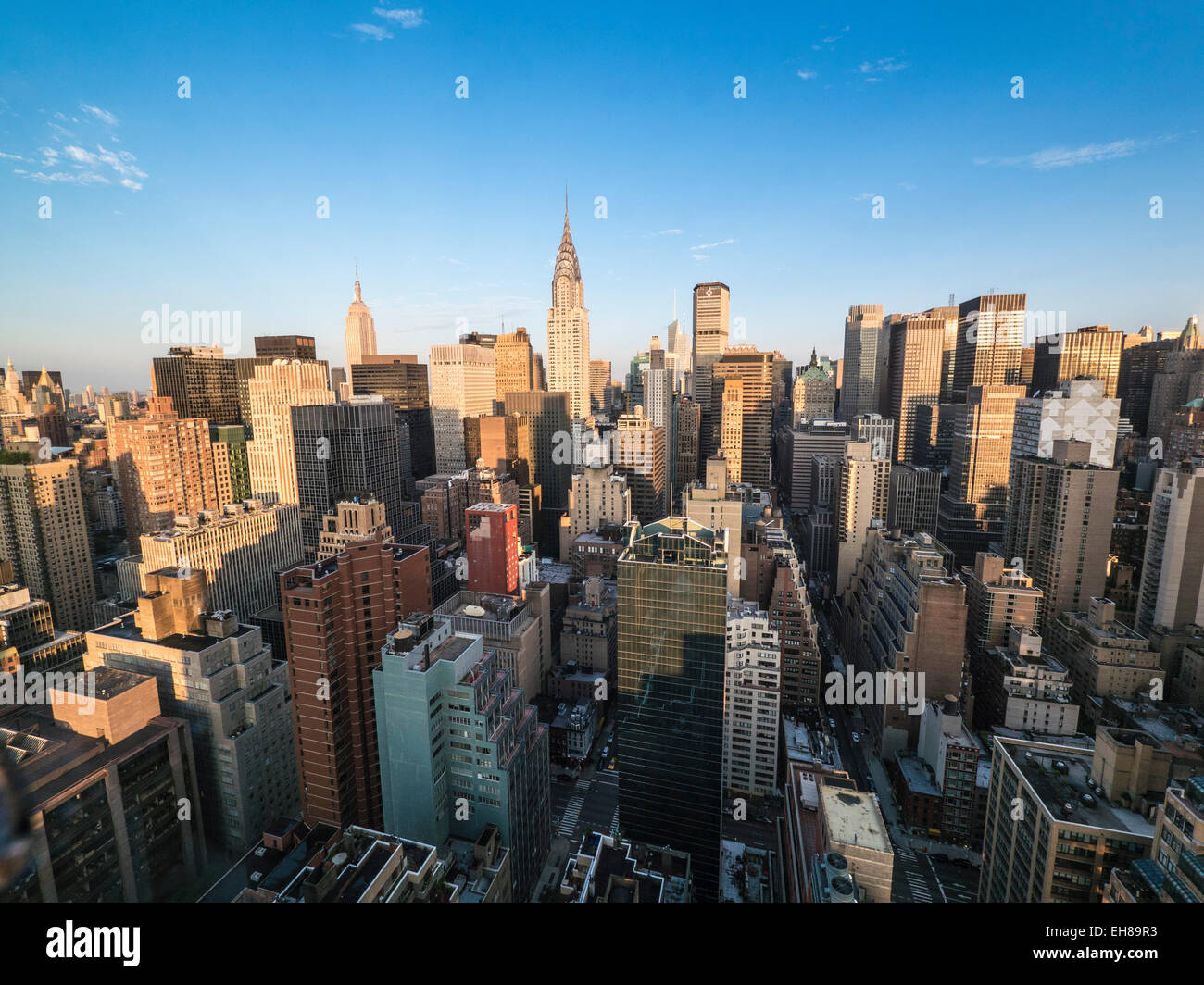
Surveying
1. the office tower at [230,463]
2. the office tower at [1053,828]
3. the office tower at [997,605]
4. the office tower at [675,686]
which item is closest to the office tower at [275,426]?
the office tower at [230,463]

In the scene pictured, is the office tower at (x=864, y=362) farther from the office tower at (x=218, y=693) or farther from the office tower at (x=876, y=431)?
the office tower at (x=218, y=693)

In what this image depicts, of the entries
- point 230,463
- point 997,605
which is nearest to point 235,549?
point 230,463

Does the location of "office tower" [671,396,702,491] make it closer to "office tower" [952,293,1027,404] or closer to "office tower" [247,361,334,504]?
"office tower" [952,293,1027,404]

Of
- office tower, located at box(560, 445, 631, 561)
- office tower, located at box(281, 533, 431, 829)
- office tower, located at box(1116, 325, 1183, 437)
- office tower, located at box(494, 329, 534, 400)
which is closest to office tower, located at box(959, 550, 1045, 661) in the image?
office tower, located at box(560, 445, 631, 561)
